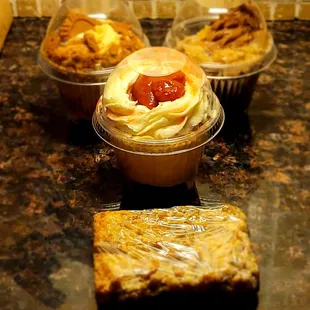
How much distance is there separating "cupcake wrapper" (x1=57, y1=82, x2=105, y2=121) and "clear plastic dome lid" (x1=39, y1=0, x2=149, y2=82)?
23mm

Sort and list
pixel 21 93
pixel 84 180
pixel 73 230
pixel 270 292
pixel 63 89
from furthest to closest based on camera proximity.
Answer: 1. pixel 21 93
2. pixel 63 89
3. pixel 84 180
4. pixel 73 230
5. pixel 270 292

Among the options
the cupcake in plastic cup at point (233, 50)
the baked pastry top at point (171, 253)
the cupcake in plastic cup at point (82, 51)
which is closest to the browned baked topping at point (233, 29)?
the cupcake in plastic cup at point (233, 50)

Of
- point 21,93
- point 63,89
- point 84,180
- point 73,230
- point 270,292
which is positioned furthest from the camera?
point 21,93

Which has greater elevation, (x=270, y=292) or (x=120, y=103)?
(x=120, y=103)

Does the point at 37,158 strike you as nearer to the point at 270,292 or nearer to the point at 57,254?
the point at 57,254

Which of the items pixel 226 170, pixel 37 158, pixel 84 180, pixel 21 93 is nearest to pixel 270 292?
pixel 226 170

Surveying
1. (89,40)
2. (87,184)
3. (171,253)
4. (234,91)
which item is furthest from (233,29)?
(171,253)

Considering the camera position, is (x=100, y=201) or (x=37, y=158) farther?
(x=37, y=158)

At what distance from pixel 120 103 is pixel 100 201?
0.19 meters

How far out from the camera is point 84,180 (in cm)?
113

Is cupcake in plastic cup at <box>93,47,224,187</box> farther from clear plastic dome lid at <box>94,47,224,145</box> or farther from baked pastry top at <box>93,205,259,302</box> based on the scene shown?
baked pastry top at <box>93,205,259,302</box>

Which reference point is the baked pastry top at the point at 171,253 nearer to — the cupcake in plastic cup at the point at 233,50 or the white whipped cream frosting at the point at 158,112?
the white whipped cream frosting at the point at 158,112

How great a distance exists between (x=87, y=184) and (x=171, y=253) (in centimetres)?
31

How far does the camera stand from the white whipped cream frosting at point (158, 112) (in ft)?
3.26
